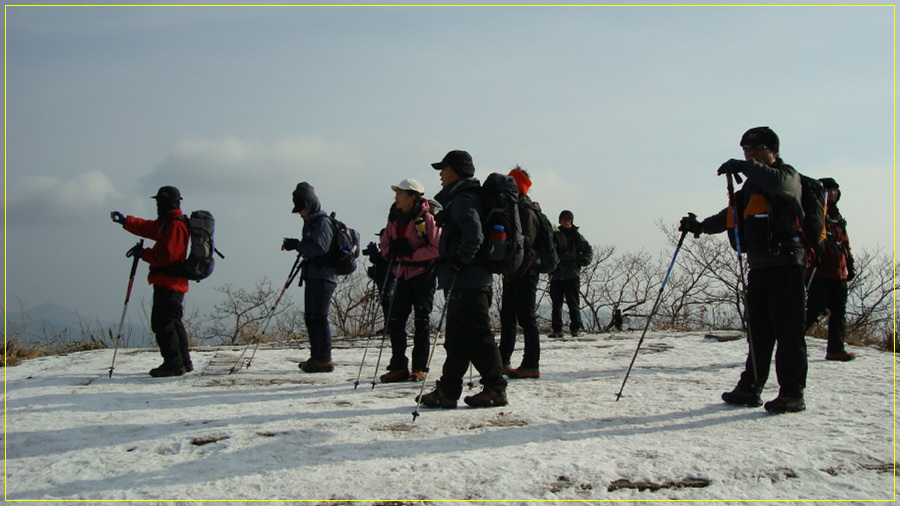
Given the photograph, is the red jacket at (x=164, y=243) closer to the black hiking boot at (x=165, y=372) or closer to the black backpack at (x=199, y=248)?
the black backpack at (x=199, y=248)

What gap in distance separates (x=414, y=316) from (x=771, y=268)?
325cm

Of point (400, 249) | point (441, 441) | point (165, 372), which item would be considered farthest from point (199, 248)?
point (441, 441)

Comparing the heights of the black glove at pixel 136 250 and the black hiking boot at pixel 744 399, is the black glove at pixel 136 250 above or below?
above

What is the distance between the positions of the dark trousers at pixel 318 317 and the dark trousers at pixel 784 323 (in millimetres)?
4112

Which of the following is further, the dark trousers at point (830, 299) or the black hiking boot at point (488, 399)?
the dark trousers at point (830, 299)

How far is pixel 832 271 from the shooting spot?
24.4 feet

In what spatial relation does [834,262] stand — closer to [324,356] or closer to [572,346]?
[572,346]

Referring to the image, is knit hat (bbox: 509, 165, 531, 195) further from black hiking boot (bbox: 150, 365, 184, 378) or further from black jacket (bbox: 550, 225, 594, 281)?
black jacket (bbox: 550, 225, 594, 281)

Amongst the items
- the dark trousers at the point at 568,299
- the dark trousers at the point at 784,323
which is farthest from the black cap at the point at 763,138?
the dark trousers at the point at 568,299

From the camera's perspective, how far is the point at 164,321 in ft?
22.0

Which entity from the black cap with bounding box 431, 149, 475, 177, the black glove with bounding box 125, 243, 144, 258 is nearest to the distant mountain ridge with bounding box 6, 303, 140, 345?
the black glove with bounding box 125, 243, 144, 258

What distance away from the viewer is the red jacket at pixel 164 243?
668 cm

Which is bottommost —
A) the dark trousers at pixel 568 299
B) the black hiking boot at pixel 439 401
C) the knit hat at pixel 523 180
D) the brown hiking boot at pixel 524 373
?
the black hiking boot at pixel 439 401

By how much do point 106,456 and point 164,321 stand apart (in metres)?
3.31
